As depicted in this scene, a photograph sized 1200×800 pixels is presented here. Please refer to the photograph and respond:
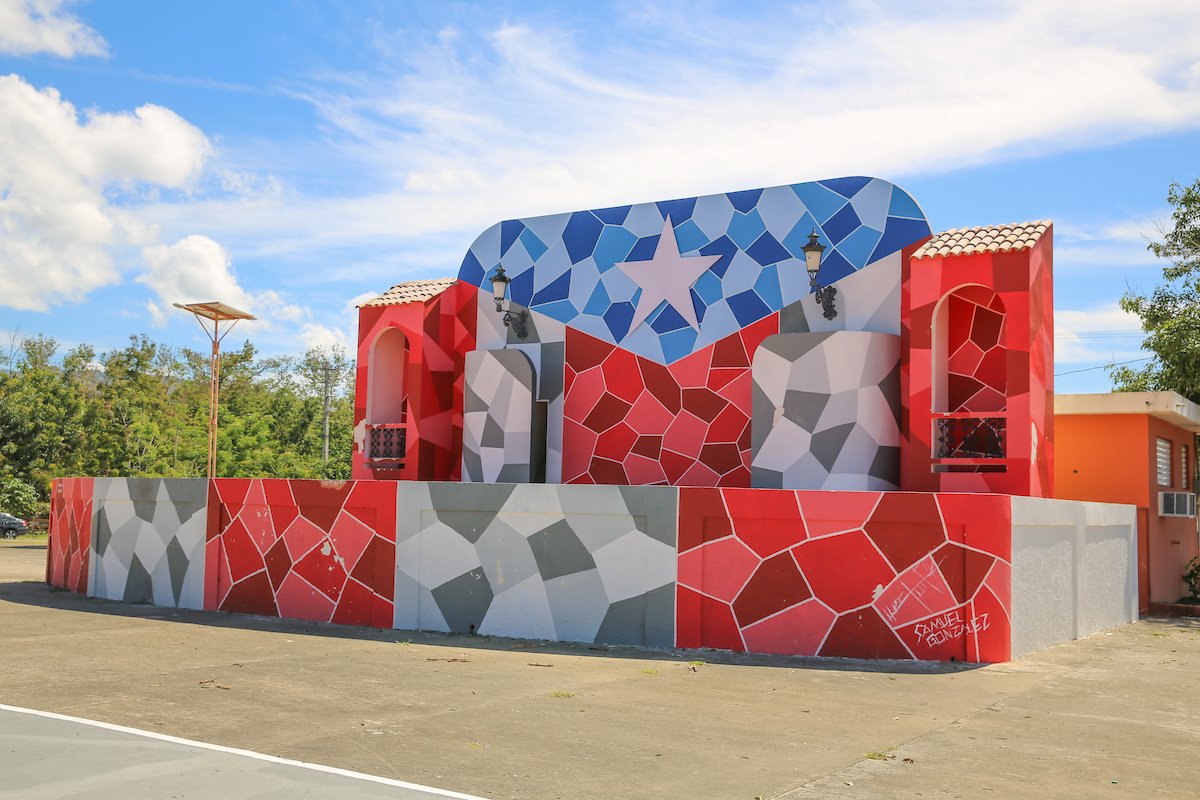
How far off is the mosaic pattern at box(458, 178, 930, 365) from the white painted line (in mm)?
10981

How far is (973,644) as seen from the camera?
11227 millimetres

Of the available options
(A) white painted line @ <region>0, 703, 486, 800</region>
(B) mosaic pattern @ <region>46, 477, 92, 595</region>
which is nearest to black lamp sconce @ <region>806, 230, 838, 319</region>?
(A) white painted line @ <region>0, 703, 486, 800</region>

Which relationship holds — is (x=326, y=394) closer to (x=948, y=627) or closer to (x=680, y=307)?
(x=680, y=307)

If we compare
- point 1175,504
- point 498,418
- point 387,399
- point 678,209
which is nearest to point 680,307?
point 678,209

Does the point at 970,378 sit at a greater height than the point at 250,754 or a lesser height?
greater

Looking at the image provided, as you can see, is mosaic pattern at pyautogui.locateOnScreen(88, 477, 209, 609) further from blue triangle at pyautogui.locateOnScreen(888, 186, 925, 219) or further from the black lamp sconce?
blue triangle at pyautogui.locateOnScreen(888, 186, 925, 219)

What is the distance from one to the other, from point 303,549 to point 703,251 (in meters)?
7.73

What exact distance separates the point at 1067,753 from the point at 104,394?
143ft

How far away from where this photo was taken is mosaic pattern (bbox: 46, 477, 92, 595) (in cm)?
1870

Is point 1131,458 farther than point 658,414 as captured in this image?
A: Yes

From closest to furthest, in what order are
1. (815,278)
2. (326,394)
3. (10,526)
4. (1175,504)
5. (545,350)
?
(815,278) < (545,350) < (1175,504) < (10,526) < (326,394)

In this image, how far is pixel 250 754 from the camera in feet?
20.5

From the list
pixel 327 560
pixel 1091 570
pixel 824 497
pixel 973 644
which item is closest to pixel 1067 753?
pixel 973 644

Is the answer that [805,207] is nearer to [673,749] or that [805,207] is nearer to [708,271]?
[708,271]
